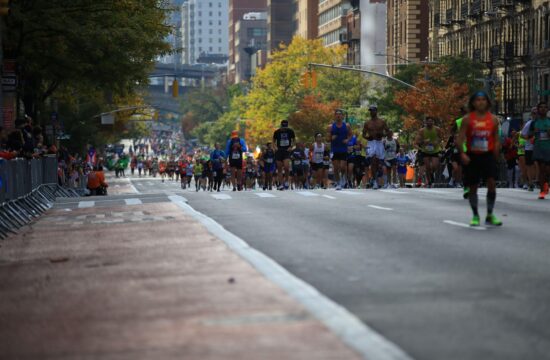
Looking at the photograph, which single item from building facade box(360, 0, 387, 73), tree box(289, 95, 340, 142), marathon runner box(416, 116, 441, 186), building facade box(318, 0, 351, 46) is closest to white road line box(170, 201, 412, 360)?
marathon runner box(416, 116, 441, 186)

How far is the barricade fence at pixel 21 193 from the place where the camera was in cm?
2181

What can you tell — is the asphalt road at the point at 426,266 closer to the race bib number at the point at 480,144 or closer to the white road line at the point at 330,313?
the white road line at the point at 330,313

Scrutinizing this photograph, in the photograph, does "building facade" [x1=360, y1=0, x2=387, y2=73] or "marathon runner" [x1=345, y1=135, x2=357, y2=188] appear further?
"building facade" [x1=360, y1=0, x2=387, y2=73]

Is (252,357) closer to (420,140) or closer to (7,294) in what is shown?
(7,294)

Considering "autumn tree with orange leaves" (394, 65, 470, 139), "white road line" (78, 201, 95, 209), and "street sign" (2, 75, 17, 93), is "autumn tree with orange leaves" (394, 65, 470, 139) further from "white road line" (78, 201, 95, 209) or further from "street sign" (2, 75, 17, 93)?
"white road line" (78, 201, 95, 209)

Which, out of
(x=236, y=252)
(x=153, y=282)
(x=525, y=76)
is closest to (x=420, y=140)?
(x=236, y=252)

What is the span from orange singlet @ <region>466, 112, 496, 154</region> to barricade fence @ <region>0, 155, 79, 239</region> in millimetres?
6447

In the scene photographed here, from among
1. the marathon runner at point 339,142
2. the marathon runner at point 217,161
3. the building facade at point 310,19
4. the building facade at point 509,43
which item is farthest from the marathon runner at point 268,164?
the building facade at point 310,19

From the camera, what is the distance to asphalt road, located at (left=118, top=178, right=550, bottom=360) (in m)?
8.86

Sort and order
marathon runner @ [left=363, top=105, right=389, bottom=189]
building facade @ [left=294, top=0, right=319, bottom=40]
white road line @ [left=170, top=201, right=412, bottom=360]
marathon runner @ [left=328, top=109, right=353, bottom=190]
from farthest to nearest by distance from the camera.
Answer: building facade @ [left=294, top=0, right=319, bottom=40] < marathon runner @ [left=363, top=105, right=389, bottom=189] < marathon runner @ [left=328, top=109, right=353, bottom=190] < white road line @ [left=170, top=201, right=412, bottom=360]

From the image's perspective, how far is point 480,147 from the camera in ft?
59.5

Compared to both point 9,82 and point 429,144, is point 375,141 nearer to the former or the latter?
point 429,144

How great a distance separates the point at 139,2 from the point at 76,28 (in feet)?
13.7

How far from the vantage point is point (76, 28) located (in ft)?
135
